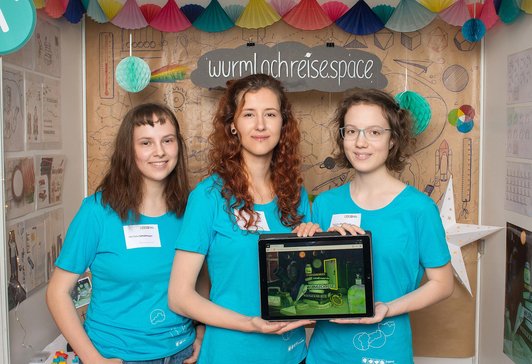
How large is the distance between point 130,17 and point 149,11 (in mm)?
124

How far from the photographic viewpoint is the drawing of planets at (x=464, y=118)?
115 inches

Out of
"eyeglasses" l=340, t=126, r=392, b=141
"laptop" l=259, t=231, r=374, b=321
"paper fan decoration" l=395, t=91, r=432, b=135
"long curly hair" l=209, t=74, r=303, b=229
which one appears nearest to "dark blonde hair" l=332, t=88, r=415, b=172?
"eyeglasses" l=340, t=126, r=392, b=141

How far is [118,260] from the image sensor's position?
5.80ft

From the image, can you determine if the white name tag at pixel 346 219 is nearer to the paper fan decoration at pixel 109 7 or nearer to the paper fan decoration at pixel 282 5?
the paper fan decoration at pixel 282 5

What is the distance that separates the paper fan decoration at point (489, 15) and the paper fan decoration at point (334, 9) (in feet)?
2.20

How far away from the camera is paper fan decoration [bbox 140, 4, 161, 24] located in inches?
112

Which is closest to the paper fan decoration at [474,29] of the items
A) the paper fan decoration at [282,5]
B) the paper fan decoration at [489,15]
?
the paper fan decoration at [489,15]

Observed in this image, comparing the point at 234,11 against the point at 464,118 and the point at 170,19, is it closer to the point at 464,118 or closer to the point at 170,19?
the point at 170,19

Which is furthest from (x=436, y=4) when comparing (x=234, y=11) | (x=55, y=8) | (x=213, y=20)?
(x=55, y=8)

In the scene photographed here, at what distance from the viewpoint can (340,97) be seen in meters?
3.04

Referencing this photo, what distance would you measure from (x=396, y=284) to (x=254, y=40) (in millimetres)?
1772

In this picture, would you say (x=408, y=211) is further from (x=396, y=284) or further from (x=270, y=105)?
(x=270, y=105)

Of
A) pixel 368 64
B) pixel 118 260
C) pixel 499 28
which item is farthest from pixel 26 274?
pixel 499 28

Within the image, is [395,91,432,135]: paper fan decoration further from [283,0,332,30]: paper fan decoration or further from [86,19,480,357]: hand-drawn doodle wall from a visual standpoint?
[283,0,332,30]: paper fan decoration
